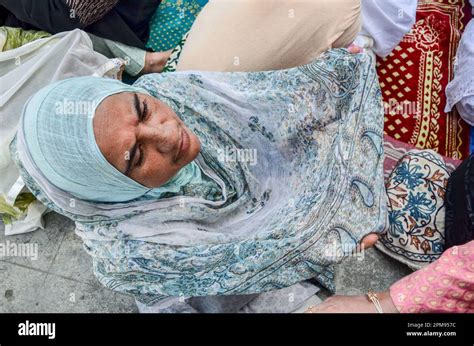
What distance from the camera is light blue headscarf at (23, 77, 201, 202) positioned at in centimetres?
137

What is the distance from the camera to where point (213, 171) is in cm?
175

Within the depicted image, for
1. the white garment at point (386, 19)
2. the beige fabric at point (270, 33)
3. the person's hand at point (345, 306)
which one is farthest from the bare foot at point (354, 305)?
the white garment at point (386, 19)

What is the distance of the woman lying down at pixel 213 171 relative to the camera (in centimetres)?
141

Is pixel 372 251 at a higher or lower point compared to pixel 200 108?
lower

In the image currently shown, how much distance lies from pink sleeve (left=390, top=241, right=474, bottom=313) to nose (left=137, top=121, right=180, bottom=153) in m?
0.77

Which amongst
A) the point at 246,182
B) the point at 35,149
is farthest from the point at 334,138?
the point at 35,149

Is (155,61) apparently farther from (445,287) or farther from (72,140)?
(445,287)

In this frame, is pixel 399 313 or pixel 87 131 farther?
pixel 399 313

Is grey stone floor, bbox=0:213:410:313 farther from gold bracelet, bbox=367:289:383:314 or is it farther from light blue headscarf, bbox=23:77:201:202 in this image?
light blue headscarf, bbox=23:77:201:202

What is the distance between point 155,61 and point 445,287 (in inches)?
57.1
